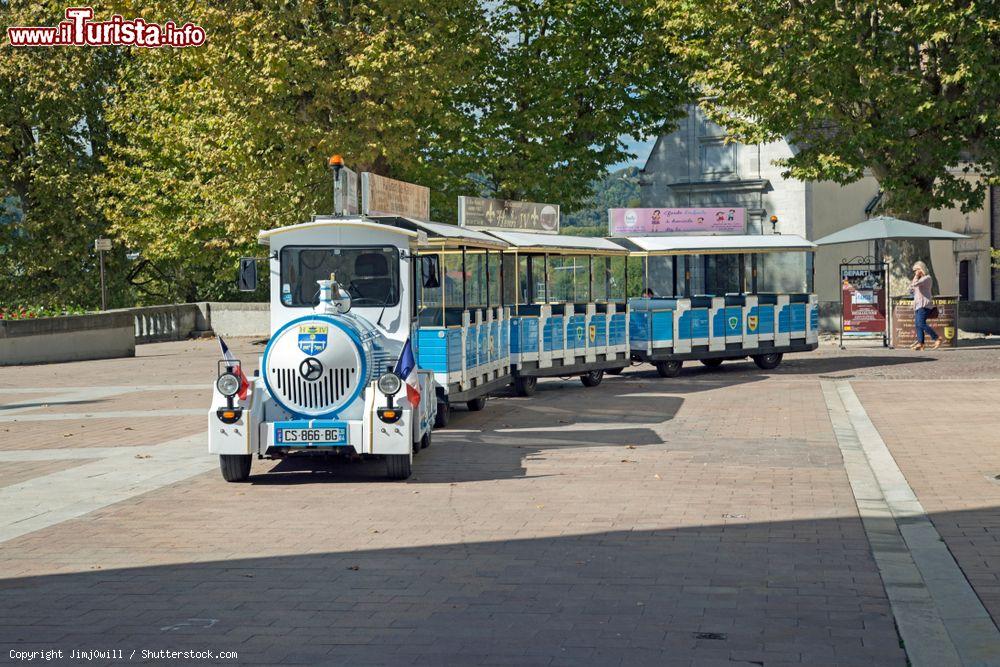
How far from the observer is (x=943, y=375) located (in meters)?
24.2

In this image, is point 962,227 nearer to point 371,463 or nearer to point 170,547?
point 371,463

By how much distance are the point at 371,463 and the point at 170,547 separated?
4.69m

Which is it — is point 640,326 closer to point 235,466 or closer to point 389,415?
point 389,415

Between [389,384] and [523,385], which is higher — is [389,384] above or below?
above

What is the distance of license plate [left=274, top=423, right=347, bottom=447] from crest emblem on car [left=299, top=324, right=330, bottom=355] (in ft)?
2.29

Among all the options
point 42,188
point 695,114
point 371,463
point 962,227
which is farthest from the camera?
point 962,227

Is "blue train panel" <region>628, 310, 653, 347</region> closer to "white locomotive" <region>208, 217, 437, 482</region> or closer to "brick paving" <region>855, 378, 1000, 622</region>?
"brick paving" <region>855, 378, 1000, 622</region>

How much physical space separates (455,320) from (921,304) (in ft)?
57.0

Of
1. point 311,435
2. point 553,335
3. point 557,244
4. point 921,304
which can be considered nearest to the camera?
point 311,435

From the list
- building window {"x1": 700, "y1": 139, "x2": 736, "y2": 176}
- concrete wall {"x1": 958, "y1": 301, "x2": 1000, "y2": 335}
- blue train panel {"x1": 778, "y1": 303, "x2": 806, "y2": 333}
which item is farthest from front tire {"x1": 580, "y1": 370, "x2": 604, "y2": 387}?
building window {"x1": 700, "y1": 139, "x2": 736, "y2": 176}

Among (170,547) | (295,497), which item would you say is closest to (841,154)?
(295,497)

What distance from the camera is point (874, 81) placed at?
3141 cm

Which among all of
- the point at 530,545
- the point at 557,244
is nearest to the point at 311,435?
the point at 530,545

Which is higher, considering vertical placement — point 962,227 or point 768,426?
point 962,227
